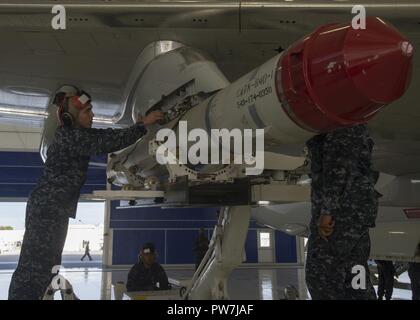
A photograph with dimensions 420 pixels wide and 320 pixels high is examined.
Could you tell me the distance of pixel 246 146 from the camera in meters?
2.81

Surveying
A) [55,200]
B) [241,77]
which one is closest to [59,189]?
[55,200]

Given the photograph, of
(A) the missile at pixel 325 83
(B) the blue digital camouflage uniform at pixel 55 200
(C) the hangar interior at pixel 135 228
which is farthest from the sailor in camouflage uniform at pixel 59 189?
(C) the hangar interior at pixel 135 228

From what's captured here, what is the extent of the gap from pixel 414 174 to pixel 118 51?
5.39 m

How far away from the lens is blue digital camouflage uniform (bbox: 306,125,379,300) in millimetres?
2760

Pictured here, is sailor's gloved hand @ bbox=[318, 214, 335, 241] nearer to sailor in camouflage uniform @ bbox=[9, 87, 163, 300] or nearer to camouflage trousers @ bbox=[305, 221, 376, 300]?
camouflage trousers @ bbox=[305, 221, 376, 300]

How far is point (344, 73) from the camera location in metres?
2.06

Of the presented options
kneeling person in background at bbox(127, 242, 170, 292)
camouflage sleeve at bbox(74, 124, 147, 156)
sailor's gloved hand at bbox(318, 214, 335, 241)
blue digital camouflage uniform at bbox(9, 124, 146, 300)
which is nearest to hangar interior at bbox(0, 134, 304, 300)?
kneeling person in background at bbox(127, 242, 170, 292)

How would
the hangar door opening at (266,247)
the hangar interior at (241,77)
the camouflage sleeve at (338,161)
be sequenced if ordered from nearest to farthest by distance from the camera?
the hangar interior at (241,77) → the camouflage sleeve at (338,161) → the hangar door opening at (266,247)

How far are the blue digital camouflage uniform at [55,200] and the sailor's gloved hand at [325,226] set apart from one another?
1559 millimetres

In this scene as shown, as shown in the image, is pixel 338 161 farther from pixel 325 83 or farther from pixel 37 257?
pixel 37 257

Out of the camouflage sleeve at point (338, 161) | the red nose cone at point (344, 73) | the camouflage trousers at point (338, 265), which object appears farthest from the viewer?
the camouflage sleeve at point (338, 161)

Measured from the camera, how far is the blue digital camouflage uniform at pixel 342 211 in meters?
2.76

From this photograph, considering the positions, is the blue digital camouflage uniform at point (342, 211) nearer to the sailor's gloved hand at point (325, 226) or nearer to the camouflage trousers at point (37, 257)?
the sailor's gloved hand at point (325, 226)

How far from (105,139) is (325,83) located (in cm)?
195
